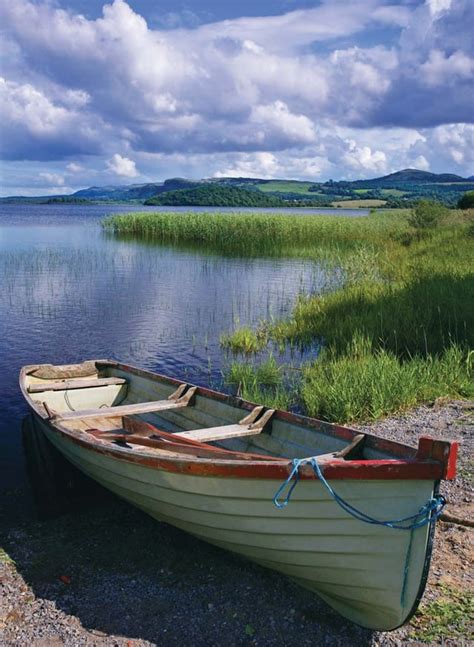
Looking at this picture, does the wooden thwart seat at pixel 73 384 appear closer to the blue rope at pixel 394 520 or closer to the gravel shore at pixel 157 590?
the gravel shore at pixel 157 590

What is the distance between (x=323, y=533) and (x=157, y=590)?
1.69 meters

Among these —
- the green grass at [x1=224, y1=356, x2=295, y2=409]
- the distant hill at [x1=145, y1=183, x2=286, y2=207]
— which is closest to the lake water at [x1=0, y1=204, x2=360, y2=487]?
the green grass at [x1=224, y1=356, x2=295, y2=409]

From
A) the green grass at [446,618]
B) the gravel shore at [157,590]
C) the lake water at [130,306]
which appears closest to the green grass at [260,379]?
the lake water at [130,306]

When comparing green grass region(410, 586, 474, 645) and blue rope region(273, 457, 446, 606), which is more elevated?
blue rope region(273, 457, 446, 606)

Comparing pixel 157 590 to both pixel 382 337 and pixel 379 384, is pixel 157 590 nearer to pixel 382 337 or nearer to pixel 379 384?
pixel 379 384

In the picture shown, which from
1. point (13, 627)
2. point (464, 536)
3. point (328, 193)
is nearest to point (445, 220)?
point (464, 536)

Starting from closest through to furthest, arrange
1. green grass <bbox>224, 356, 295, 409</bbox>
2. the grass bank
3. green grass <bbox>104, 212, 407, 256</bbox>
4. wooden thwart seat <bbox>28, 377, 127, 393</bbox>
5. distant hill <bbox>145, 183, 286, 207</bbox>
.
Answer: wooden thwart seat <bbox>28, 377, 127, 393</bbox>, the grass bank, green grass <bbox>224, 356, 295, 409</bbox>, green grass <bbox>104, 212, 407, 256</bbox>, distant hill <bbox>145, 183, 286, 207</bbox>

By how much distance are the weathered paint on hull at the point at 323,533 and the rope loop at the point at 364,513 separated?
4cm

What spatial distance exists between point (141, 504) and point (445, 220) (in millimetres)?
26784

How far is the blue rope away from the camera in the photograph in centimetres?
408

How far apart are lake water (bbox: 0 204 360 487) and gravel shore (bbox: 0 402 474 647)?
1.94m

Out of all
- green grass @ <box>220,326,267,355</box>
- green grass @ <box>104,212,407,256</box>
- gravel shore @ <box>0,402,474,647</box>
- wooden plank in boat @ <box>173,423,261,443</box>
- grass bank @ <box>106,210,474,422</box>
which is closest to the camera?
gravel shore @ <box>0,402,474,647</box>

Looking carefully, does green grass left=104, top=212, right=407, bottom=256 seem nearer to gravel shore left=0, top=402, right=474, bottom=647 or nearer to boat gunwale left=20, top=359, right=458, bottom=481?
gravel shore left=0, top=402, right=474, bottom=647

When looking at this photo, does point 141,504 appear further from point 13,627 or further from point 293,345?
point 293,345
